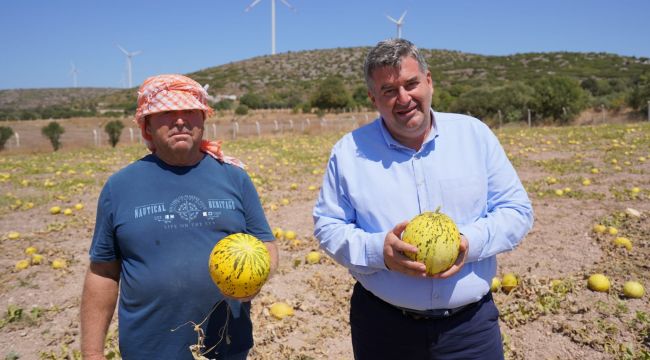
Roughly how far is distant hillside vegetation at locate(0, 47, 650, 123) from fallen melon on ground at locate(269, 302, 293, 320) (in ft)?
106

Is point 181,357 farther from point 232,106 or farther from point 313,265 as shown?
point 232,106

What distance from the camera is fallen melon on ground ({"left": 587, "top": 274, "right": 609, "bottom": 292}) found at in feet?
16.2

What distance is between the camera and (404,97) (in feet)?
7.87

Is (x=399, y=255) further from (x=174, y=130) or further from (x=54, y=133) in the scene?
(x=54, y=133)

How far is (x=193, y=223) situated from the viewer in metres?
2.56

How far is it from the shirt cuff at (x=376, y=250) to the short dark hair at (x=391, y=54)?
864 mm

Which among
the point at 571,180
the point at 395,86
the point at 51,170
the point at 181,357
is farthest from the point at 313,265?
the point at 51,170

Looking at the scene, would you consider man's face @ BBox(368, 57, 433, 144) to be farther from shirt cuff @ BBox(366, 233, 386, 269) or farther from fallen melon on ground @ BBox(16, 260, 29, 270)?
fallen melon on ground @ BBox(16, 260, 29, 270)

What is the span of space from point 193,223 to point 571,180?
10338mm

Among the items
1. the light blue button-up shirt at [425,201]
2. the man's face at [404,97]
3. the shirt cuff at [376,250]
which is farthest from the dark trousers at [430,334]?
the man's face at [404,97]

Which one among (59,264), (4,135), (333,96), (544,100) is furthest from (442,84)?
(59,264)

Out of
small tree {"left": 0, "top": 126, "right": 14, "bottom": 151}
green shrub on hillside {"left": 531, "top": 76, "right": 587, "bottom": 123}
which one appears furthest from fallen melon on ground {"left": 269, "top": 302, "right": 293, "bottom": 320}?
green shrub on hillside {"left": 531, "top": 76, "right": 587, "bottom": 123}

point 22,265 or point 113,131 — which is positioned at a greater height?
point 113,131

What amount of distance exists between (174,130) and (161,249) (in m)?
0.64
